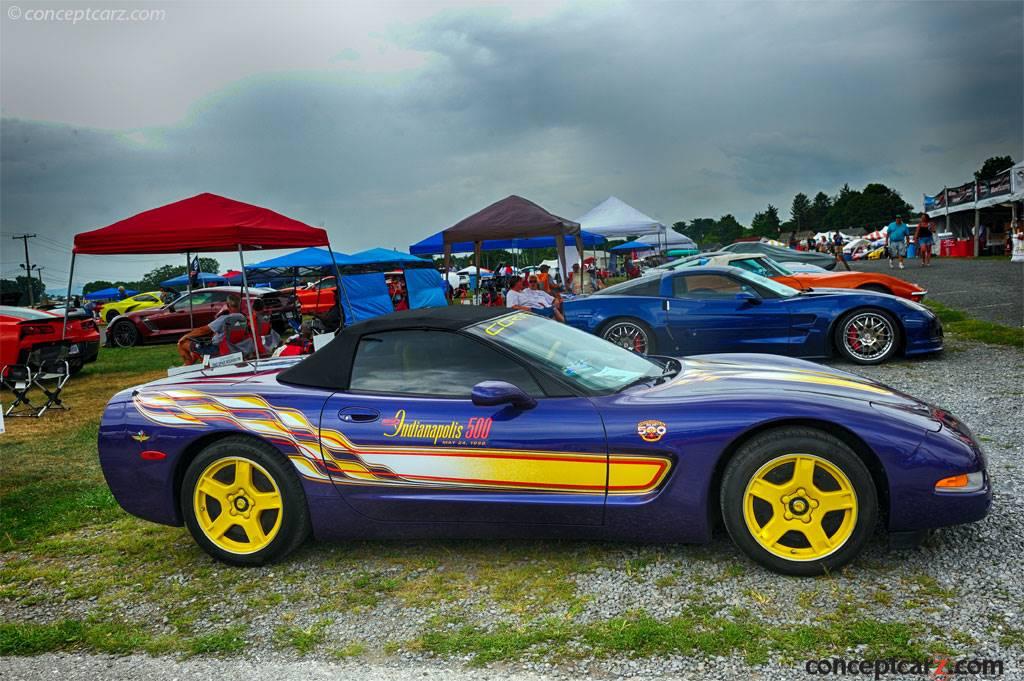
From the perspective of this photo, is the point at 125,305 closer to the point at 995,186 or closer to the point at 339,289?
the point at 339,289

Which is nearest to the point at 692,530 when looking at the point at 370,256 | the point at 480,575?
the point at 480,575

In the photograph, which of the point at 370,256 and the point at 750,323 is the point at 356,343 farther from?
the point at 370,256

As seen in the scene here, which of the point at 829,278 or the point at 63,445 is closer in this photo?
the point at 63,445

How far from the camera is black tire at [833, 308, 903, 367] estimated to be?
7805mm

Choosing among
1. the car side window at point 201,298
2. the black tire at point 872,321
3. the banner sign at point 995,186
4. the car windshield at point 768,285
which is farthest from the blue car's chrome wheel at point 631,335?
the banner sign at point 995,186

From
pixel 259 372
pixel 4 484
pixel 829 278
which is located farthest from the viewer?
pixel 829 278

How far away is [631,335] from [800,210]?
164 m

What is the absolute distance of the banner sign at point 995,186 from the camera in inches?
1150

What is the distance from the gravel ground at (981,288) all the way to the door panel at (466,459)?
29.8 feet

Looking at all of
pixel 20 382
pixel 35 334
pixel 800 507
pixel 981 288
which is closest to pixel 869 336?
pixel 800 507

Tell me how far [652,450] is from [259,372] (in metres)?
2.18

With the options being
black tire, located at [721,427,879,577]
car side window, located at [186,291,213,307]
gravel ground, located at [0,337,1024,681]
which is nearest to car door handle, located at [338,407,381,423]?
gravel ground, located at [0,337,1024,681]

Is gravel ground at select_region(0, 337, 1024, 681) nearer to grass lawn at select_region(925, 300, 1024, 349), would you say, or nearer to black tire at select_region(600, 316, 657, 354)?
black tire at select_region(600, 316, 657, 354)

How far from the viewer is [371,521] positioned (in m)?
3.42
